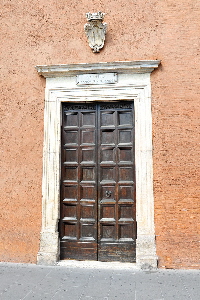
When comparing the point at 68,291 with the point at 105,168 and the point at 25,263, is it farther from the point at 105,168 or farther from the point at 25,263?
the point at 105,168

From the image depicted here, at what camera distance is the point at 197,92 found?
505 cm

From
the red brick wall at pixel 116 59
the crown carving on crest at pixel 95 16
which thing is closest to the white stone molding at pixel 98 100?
the red brick wall at pixel 116 59

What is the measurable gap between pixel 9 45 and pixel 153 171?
3758 millimetres

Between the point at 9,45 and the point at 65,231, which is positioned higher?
the point at 9,45

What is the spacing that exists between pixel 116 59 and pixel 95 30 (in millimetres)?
682

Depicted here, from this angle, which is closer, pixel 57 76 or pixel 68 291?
pixel 68 291

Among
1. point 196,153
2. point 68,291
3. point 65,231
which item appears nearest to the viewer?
point 68,291

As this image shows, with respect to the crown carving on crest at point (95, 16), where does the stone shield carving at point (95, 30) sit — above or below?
below

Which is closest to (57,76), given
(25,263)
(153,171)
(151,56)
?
(151,56)

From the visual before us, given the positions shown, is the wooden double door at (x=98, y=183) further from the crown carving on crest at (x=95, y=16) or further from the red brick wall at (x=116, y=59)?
the crown carving on crest at (x=95, y=16)

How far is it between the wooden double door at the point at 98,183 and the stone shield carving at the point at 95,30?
3.68 feet

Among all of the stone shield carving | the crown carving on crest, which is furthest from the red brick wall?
the crown carving on crest

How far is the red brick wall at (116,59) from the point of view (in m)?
4.94

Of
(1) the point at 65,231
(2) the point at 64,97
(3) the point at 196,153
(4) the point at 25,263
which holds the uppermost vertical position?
(2) the point at 64,97
